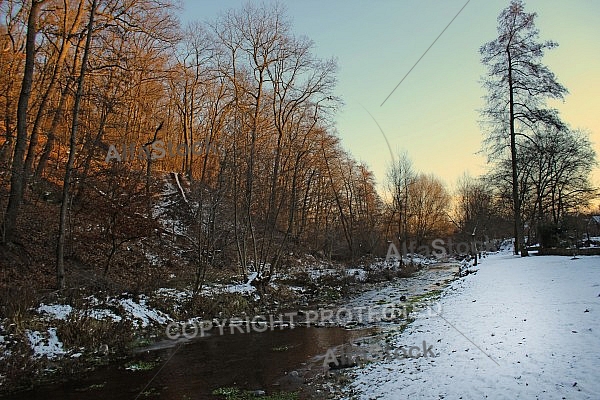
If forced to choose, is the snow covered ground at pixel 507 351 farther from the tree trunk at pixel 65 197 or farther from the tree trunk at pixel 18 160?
the tree trunk at pixel 18 160

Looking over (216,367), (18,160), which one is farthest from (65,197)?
(216,367)

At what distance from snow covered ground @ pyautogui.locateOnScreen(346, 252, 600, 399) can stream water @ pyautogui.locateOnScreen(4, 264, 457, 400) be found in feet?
6.23

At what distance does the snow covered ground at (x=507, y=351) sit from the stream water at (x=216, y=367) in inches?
74.8

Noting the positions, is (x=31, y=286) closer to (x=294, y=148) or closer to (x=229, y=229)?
(x=229, y=229)

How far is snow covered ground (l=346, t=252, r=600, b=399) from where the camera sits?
6133mm

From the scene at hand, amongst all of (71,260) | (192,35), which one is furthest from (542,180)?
(71,260)

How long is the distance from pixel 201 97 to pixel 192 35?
391 cm

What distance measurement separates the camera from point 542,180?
36156 millimetres

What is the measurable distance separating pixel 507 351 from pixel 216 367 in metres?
6.31

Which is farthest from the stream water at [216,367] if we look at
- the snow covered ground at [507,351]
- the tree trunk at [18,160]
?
the tree trunk at [18,160]

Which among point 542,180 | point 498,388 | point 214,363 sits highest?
point 542,180

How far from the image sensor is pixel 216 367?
33.3 ft

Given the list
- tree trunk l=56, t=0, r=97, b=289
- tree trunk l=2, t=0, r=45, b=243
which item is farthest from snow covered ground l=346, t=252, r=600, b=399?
tree trunk l=2, t=0, r=45, b=243

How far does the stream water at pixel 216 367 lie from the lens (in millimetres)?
8477
